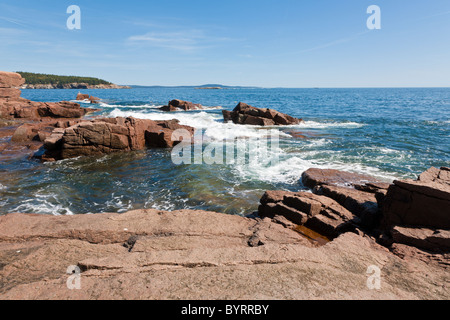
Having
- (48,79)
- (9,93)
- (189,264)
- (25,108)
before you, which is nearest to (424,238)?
(189,264)

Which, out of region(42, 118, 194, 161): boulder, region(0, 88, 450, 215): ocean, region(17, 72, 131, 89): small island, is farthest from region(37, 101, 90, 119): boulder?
region(17, 72, 131, 89): small island

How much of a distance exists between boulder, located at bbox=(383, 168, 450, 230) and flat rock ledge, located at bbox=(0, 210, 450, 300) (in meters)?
1.24

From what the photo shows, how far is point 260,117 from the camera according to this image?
29.0m

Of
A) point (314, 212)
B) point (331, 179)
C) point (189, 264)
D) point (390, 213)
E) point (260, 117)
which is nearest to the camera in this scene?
point (189, 264)

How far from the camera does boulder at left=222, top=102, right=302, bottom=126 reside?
2857 centimetres

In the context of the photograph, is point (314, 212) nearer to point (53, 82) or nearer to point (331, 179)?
A: point (331, 179)

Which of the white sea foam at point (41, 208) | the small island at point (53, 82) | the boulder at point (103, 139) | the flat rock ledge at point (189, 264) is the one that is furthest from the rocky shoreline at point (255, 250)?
the small island at point (53, 82)

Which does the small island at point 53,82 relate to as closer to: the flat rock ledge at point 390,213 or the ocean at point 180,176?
the ocean at point 180,176

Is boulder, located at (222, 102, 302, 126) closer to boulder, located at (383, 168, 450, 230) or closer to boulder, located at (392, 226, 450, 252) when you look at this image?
boulder, located at (383, 168, 450, 230)

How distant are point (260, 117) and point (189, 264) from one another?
2650cm

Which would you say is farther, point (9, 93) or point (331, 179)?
point (9, 93)

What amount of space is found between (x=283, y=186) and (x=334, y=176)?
80.9 inches

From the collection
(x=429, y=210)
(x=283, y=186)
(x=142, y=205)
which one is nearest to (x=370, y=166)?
(x=283, y=186)
